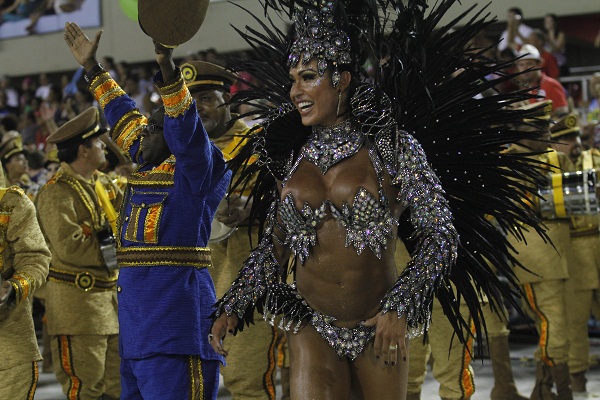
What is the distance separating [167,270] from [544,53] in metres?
8.50

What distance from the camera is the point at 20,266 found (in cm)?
562

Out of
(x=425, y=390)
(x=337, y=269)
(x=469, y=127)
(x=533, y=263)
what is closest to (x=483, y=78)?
(x=469, y=127)

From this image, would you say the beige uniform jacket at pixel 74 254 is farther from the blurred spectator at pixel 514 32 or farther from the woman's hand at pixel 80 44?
the blurred spectator at pixel 514 32

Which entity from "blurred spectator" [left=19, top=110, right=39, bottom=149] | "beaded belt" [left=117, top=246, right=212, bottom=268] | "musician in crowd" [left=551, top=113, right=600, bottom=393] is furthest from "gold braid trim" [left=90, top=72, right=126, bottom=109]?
"blurred spectator" [left=19, top=110, right=39, bottom=149]

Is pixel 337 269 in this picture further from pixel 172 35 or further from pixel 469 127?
pixel 172 35

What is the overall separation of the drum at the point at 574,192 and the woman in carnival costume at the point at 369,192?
9.17 feet

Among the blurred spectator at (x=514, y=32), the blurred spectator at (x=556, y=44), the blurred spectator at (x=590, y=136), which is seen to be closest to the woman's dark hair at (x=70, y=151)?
the blurred spectator at (x=590, y=136)

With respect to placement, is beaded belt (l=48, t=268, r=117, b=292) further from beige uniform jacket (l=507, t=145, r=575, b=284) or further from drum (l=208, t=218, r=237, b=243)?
beige uniform jacket (l=507, t=145, r=575, b=284)

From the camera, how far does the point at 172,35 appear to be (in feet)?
14.2

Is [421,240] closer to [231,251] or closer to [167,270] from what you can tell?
[167,270]

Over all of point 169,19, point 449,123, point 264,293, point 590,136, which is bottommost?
point 264,293

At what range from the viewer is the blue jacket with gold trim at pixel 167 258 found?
4.88 m

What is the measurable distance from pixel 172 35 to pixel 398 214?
1.21 metres

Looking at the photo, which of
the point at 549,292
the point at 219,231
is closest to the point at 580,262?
the point at 549,292
